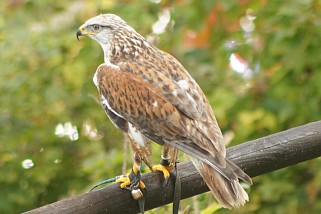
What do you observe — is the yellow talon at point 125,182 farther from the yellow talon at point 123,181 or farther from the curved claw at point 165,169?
the curved claw at point 165,169

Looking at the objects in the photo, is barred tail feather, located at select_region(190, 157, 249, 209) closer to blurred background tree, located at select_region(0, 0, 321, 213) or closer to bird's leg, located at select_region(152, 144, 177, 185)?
bird's leg, located at select_region(152, 144, 177, 185)

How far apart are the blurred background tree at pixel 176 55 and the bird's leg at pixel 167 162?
70.4 inches

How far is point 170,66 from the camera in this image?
17.8 feet

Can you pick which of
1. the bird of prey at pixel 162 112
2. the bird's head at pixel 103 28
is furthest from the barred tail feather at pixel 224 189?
the bird's head at pixel 103 28

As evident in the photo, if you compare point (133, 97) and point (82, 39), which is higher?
point (133, 97)

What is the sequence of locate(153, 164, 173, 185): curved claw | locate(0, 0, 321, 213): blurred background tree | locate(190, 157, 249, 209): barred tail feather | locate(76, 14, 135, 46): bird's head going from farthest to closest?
locate(0, 0, 321, 213): blurred background tree
locate(76, 14, 135, 46): bird's head
locate(153, 164, 173, 185): curved claw
locate(190, 157, 249, 209): barred tail feather

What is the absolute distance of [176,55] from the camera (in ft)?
27.5

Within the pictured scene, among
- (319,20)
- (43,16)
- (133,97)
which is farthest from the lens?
(43,16)

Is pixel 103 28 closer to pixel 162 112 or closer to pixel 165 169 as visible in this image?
pixel 162 112

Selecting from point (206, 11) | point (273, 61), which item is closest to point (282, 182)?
point (273, 61)

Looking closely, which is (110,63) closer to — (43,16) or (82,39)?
(82,39)

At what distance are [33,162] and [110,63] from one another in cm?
250

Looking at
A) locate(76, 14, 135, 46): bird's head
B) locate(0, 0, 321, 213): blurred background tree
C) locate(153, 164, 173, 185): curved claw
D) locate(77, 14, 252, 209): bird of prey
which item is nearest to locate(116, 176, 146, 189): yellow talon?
locate(77, 14, 252, 209): bird of prey

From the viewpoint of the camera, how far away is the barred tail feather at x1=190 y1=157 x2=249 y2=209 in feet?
15.4
